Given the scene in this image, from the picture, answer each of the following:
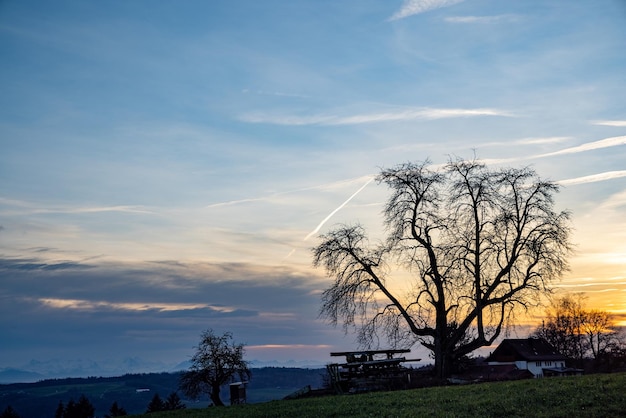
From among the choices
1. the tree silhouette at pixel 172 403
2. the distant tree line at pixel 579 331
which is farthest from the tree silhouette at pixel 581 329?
the tree silhouette at pixel 172 403

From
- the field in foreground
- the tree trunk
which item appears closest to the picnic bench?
the field in foreground

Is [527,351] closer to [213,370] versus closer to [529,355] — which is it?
[529,355]

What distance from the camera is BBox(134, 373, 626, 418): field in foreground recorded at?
1928cm

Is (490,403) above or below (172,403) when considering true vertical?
above

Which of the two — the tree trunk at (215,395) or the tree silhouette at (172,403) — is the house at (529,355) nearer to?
the tree silhouette at (172,403)

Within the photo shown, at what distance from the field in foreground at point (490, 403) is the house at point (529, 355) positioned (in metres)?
59.5

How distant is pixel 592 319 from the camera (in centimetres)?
10675

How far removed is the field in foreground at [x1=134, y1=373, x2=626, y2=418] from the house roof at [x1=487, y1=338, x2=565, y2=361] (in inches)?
2387

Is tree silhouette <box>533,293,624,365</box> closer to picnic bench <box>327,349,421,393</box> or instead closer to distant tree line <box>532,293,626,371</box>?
distant tree line <box>532,293,626,371</box>

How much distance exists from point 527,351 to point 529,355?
1.11m

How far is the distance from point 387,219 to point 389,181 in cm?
273

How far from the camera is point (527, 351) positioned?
8250 cm


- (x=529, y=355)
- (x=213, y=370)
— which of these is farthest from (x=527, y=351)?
(x=213, y=370)

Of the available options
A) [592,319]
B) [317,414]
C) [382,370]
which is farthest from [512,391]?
[592,319]
